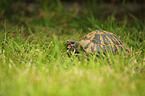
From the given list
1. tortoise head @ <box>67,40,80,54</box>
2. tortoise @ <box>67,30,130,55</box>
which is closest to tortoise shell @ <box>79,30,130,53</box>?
tortoise @ <box>67,30,130,55</box>

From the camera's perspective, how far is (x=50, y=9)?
18.0ft

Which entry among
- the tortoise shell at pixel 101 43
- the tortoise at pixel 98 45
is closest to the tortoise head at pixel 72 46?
the tortoise at pixel 98 45

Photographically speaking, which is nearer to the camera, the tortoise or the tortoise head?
the tortoise

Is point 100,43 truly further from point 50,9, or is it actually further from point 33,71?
point 50,9

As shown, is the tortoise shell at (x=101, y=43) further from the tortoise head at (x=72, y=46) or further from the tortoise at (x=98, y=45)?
the tortoise head at (x=72, y=46)

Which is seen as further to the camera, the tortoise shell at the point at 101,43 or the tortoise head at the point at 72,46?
the tortoise head at the point at 72,46

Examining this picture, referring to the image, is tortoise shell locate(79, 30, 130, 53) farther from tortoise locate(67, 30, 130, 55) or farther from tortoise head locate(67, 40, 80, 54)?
tortoise head locate(67, 40, 80, 54)

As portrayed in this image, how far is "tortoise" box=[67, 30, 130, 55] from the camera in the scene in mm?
2561

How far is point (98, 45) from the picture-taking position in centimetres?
263

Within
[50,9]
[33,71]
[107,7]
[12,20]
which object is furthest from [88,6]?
[33,71]

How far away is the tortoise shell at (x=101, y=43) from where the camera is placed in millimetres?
2568

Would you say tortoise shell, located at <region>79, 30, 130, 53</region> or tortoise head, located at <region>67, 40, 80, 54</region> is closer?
tortoise shell, located at <region>79, 30, 130, 53</region>

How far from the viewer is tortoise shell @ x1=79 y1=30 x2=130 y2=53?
257cm

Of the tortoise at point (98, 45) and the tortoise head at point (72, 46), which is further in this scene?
the tortoise head at point (72, 46)
